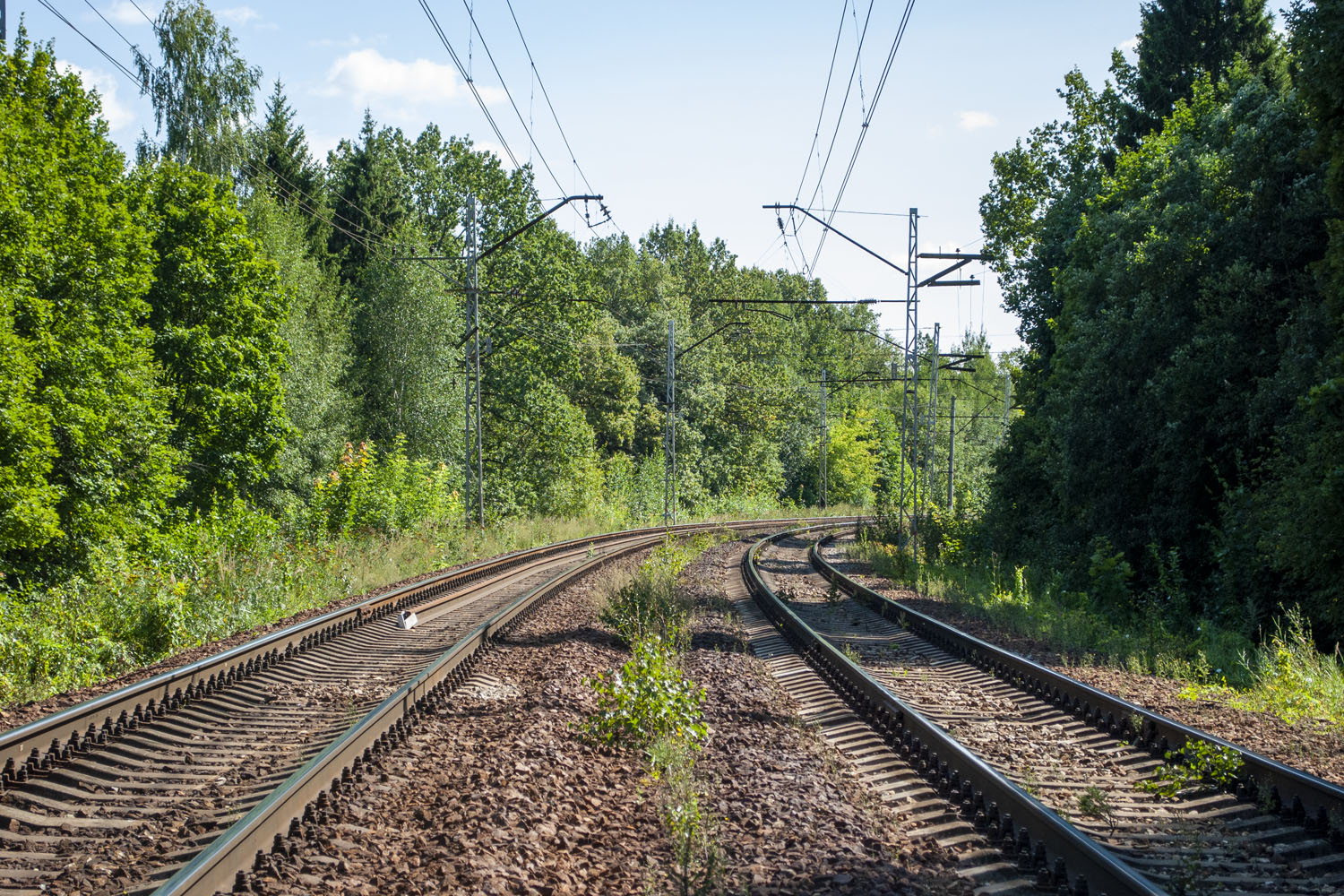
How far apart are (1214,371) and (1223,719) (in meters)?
8.57

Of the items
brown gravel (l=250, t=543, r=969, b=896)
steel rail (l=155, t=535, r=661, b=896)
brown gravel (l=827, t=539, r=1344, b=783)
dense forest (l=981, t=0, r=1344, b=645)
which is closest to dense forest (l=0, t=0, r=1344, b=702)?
dense forest (l=981, t=0, r=1344, b=645)

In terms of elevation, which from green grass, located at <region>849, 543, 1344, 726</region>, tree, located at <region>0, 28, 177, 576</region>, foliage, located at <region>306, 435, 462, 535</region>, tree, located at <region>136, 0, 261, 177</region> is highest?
tree, located at <region>136, 0, 261, 177</region>

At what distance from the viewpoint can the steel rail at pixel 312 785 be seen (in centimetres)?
445

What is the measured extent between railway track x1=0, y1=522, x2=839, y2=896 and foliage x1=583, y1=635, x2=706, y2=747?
1607 mm

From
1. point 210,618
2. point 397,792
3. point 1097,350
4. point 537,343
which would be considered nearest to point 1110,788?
point 397,792

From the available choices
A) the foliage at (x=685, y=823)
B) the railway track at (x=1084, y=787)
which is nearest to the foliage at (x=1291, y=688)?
the railway track at (x=1084, y=787)

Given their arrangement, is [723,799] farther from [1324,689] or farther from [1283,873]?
[1324,689]

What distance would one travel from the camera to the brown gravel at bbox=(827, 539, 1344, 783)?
7.04m

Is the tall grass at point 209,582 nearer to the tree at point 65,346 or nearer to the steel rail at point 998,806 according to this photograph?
the tree at point 65,346

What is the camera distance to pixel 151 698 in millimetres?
7785

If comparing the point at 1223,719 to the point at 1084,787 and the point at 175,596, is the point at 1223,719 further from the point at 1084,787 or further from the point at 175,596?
the point at 175,596

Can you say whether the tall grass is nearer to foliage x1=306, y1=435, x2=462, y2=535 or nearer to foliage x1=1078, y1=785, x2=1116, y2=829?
foliage x1=306, y1=435, x2=462, y2=535

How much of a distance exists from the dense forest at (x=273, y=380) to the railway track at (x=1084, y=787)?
8854 mm

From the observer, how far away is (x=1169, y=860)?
517cm
